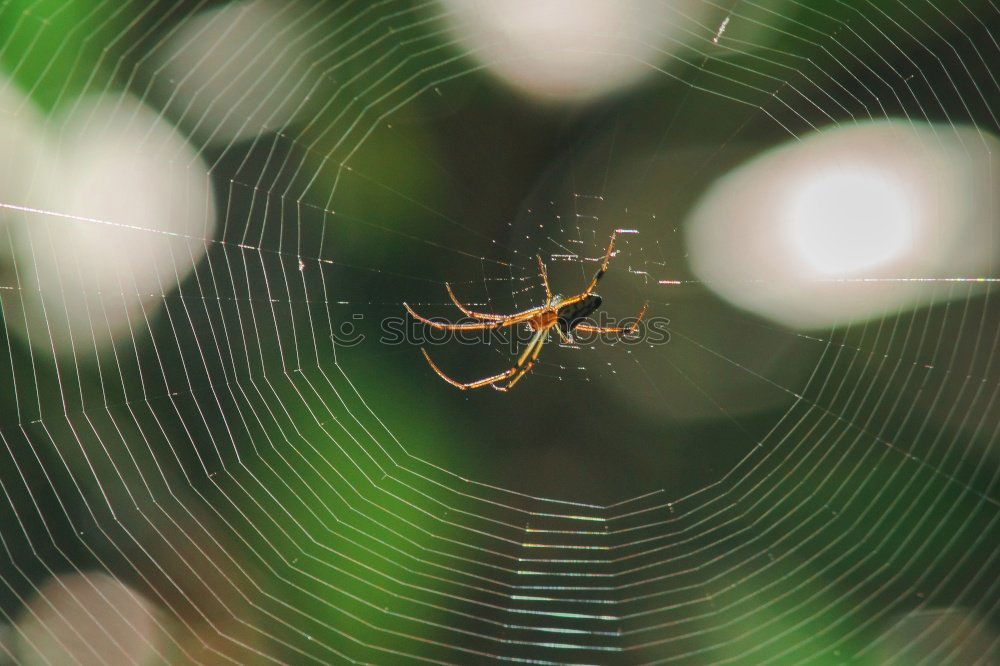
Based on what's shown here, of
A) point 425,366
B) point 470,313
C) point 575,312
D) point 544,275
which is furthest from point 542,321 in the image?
point 425,366

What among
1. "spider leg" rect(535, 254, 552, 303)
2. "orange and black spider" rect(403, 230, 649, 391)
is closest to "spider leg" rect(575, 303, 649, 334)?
"orange and black spider" rect(403, 230, 649, 391)

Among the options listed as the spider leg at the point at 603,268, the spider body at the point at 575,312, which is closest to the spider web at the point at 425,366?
the spider leg at the point at 603,268

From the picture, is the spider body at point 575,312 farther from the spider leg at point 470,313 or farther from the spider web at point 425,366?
the spider leg at point 470,313

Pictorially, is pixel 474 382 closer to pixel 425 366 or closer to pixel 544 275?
pixel 425 366

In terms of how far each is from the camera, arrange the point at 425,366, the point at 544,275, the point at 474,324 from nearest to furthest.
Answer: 1. the point at 425,366
2. the point at 544,275
3. the point at 474,324

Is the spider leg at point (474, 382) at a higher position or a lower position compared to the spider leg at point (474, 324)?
lower

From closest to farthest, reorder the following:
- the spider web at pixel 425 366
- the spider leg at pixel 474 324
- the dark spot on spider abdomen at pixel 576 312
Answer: the spider web at pixel 425 366 < the spider leg at pixel 474 324 < the dark spot on spider abdomen at pixel 576 312

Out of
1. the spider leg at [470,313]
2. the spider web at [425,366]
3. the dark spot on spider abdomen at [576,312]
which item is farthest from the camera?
the dark spot on spider abdomen at [576,312]

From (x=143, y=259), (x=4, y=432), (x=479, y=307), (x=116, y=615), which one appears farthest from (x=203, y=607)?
(x=479, y=307)

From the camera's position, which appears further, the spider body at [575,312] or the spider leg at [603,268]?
the spider body at [575,312]
